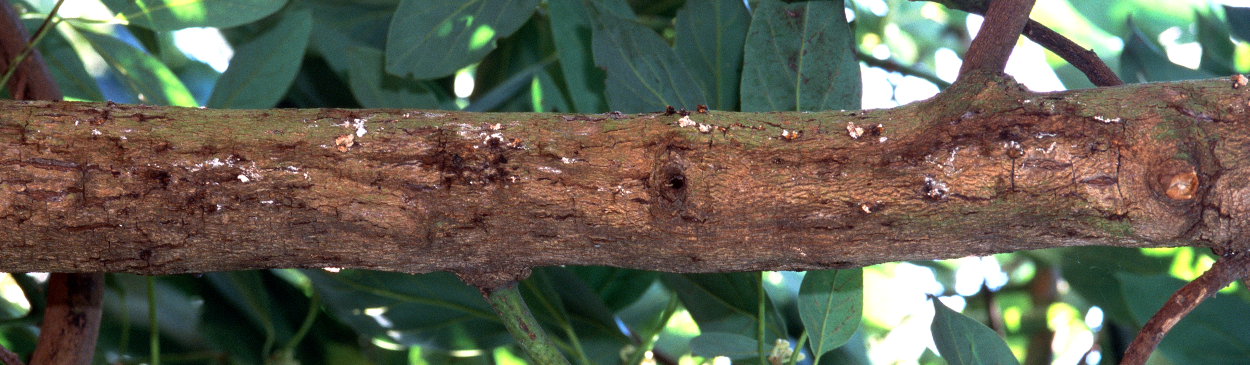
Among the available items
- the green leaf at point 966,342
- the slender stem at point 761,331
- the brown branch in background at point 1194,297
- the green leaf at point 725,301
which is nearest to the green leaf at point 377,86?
the green leaf at point 725,301

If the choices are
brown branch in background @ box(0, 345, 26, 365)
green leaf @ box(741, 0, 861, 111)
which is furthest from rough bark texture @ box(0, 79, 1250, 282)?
green leaf @ box(741, 0, 861, 111)

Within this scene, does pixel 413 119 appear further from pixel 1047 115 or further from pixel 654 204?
pixel 1047 115

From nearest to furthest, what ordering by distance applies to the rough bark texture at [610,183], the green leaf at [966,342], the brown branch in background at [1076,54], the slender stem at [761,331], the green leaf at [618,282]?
the rough bark texture at [610,183]
the brown branch in background at [1076,54]
the green leaf at [966,342]
the slender stem at [761,331]
the green leaf at [618,282]

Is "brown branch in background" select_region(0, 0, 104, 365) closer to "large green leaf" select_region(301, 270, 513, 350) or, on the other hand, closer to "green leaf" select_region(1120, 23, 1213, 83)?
"large green leaf" select_region(301, 270, 513, 350)

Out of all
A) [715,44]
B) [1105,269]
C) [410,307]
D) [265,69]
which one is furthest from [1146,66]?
[265,69]

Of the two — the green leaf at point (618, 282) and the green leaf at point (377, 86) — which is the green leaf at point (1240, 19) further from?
the green leaf at point (377, 86)

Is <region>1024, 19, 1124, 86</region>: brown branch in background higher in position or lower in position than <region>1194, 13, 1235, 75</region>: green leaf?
lower

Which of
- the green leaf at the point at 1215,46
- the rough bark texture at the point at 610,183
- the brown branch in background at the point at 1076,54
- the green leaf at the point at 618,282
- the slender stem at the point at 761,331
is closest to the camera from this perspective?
the rough bark texture at the point at 610,183
